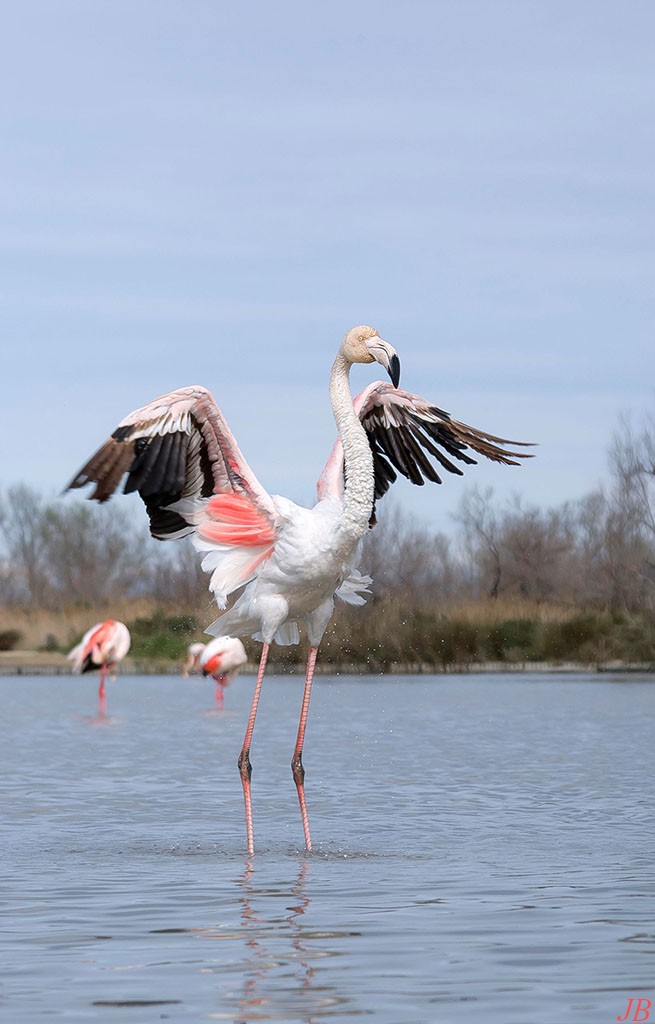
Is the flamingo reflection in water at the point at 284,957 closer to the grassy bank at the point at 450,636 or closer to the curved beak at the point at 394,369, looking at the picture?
the curved beak at the point at 394,369

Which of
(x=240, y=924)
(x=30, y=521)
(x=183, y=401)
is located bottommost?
(x=240, y=924)

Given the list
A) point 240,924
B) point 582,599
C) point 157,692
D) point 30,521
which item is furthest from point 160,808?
point 30,521

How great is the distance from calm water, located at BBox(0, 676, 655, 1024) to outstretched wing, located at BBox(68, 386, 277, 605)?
1704 millimetres

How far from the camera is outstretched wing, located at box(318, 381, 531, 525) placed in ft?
31.9

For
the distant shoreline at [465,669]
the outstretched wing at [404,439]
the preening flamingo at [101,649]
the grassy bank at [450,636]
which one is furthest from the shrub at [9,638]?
the outstretched wing at [404,439]

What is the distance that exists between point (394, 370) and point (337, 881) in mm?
2783

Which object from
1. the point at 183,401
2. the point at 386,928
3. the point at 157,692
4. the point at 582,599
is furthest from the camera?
the point at 582,599

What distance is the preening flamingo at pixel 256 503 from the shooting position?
8898 millimetres

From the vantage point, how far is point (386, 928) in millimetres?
6125

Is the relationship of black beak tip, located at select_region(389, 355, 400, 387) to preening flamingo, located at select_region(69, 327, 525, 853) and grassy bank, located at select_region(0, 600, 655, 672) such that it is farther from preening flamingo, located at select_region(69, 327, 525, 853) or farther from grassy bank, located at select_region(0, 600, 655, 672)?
grassy bank, located at select_region(0, 600, 655, 672)

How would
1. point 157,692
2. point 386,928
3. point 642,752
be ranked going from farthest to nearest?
point 157,692 → point 642,752 → point 386,928

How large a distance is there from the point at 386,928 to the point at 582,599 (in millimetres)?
33578

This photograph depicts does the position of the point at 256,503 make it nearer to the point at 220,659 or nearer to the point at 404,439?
the point at 404,439

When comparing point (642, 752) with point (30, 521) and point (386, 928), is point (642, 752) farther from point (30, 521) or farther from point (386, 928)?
point (30, 521)
